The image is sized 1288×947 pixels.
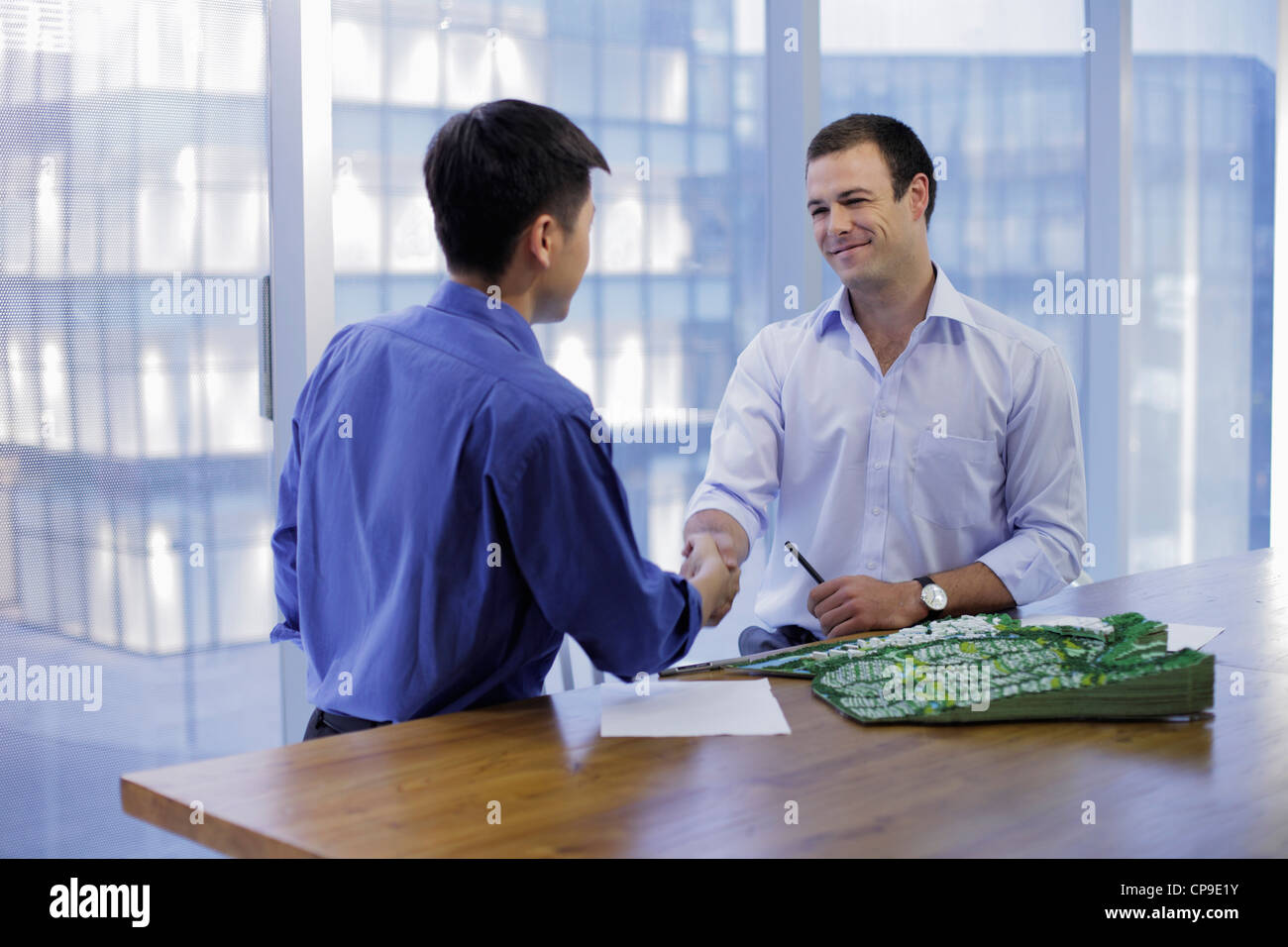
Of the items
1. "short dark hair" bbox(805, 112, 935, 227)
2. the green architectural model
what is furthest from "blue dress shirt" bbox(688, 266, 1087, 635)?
the green architectural model

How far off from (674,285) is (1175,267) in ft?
8.16

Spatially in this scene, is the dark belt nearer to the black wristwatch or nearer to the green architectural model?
the green architectural model

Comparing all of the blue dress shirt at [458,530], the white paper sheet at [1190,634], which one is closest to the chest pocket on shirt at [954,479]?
the white paper sheet at [1190,634]

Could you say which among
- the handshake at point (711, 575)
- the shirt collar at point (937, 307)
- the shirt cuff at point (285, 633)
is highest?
the shirt collar at point (937, 307)

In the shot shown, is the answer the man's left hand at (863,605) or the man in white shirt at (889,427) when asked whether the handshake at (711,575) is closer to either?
the man's left hand at (863,605)

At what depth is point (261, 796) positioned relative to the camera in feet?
4.03

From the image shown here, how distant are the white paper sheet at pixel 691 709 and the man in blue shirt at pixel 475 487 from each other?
0.06m

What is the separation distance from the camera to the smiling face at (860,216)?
246cm

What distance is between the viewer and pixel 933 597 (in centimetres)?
212

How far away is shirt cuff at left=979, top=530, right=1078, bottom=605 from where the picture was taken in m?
2.23

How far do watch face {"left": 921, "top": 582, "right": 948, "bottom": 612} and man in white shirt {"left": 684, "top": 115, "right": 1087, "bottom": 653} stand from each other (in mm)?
221

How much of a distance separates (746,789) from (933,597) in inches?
37.2
